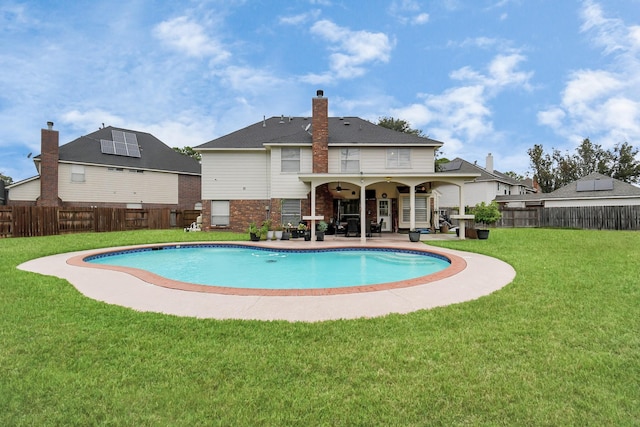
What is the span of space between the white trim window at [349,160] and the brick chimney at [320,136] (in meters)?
1.13

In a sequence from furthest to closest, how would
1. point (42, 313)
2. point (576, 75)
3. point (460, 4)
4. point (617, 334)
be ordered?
point (576, 75) < point (460, 4) < point (42, 313) < point (617, 334)

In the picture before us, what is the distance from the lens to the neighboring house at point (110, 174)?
21.4m

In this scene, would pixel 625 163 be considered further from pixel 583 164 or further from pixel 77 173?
pixel 77 173

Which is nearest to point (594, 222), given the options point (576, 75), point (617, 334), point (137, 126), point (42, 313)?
point (576, 75)

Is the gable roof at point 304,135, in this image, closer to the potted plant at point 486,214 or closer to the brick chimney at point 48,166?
the potted plant at point 486,214

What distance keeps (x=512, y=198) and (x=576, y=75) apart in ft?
50.3

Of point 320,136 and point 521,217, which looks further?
point 521,217

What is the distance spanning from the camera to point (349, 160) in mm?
17719

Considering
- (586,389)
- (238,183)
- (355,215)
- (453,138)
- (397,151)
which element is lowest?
(586,389)

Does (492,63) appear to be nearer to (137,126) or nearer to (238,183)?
(238,183)

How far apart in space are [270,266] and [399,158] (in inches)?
451

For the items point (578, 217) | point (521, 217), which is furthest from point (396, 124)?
point (578, 217)

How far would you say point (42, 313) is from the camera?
13.9ft

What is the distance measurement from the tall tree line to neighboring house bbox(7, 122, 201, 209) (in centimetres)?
4883
